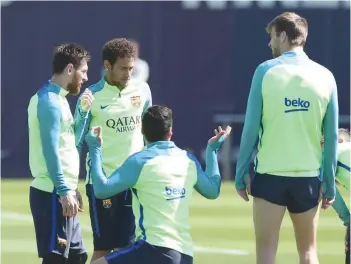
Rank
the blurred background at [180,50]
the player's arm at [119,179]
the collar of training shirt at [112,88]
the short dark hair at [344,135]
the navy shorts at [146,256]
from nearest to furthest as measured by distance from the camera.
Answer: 1. the navy shorts at [146,256]
2. the player's arm at [119,179]
3. the short dark hair at [344,135]
4. the collar of training shirt at [112,88]
5. the blurred background at [180,50]

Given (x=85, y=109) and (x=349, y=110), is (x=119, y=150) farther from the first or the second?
(x=349, y=110)

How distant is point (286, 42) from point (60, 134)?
1.59 m

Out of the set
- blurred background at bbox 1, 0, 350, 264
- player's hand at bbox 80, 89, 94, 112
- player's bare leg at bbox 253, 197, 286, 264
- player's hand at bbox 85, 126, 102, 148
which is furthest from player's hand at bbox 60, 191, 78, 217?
blurred background at bbox 1, 0, 350, 264

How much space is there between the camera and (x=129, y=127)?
7.96 meters

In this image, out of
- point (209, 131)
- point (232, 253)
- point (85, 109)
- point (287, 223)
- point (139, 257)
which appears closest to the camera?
point (139, 257)

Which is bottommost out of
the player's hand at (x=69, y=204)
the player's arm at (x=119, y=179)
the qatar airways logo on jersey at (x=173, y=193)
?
the player's hand at (x=69, y=204)

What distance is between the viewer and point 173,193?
6.48m

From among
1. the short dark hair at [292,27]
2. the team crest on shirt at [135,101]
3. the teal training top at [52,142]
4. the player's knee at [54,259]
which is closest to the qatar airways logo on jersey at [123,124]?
the team crest on shirt at [135,101]

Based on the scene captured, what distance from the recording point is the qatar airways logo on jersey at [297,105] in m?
6.96

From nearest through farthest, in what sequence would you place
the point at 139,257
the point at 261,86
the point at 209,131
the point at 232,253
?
the point at 139,257
the point at 261,86
the point at 232,253
the point at 209,131

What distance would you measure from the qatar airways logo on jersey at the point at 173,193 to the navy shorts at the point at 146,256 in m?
0.30

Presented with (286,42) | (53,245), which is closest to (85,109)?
(53,245)

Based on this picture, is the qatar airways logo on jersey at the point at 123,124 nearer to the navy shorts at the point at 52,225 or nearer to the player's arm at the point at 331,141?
the navy shorts at the point at 52,225

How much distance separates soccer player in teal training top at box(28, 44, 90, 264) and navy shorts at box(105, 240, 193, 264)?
30.3 inches
